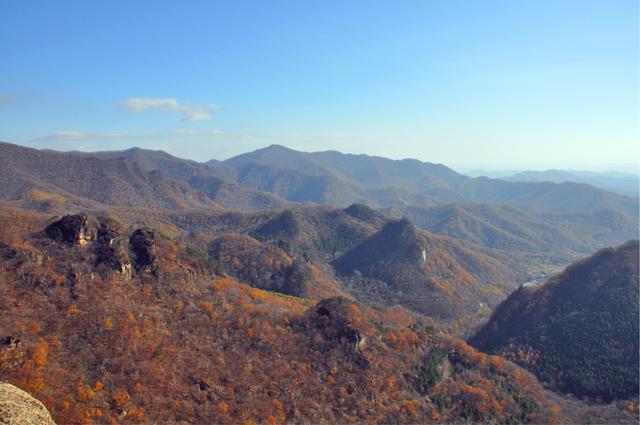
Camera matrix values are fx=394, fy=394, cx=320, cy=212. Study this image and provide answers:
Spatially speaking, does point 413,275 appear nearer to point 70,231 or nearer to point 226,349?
point 226,349

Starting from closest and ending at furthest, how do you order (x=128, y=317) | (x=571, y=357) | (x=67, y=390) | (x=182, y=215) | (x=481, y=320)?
(x=67, y=390)
(x=128, y=317)
(x=571, y=357)
(x=481, y=320)
(x=182, y=215)

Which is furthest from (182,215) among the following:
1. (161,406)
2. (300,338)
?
(161,406)

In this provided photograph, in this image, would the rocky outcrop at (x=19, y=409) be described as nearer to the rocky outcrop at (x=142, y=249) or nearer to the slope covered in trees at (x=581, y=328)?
the rocky outcrop at (x=142, y=249)

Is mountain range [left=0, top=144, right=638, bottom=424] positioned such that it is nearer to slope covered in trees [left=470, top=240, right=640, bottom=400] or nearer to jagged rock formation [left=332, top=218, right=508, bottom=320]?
slope covered in trees [left=470, top=240, right=640, bottom=400]

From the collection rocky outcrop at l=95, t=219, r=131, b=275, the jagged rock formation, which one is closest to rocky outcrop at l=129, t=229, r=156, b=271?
rocky outcrop at l=95, t=219, r=131, b=275

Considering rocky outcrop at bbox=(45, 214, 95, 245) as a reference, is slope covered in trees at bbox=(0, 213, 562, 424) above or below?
below

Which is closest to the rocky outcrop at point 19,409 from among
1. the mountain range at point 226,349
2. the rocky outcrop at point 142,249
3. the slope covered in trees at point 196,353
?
the mountain range at point 226,349

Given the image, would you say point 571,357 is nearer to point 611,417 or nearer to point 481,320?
point 611,417
